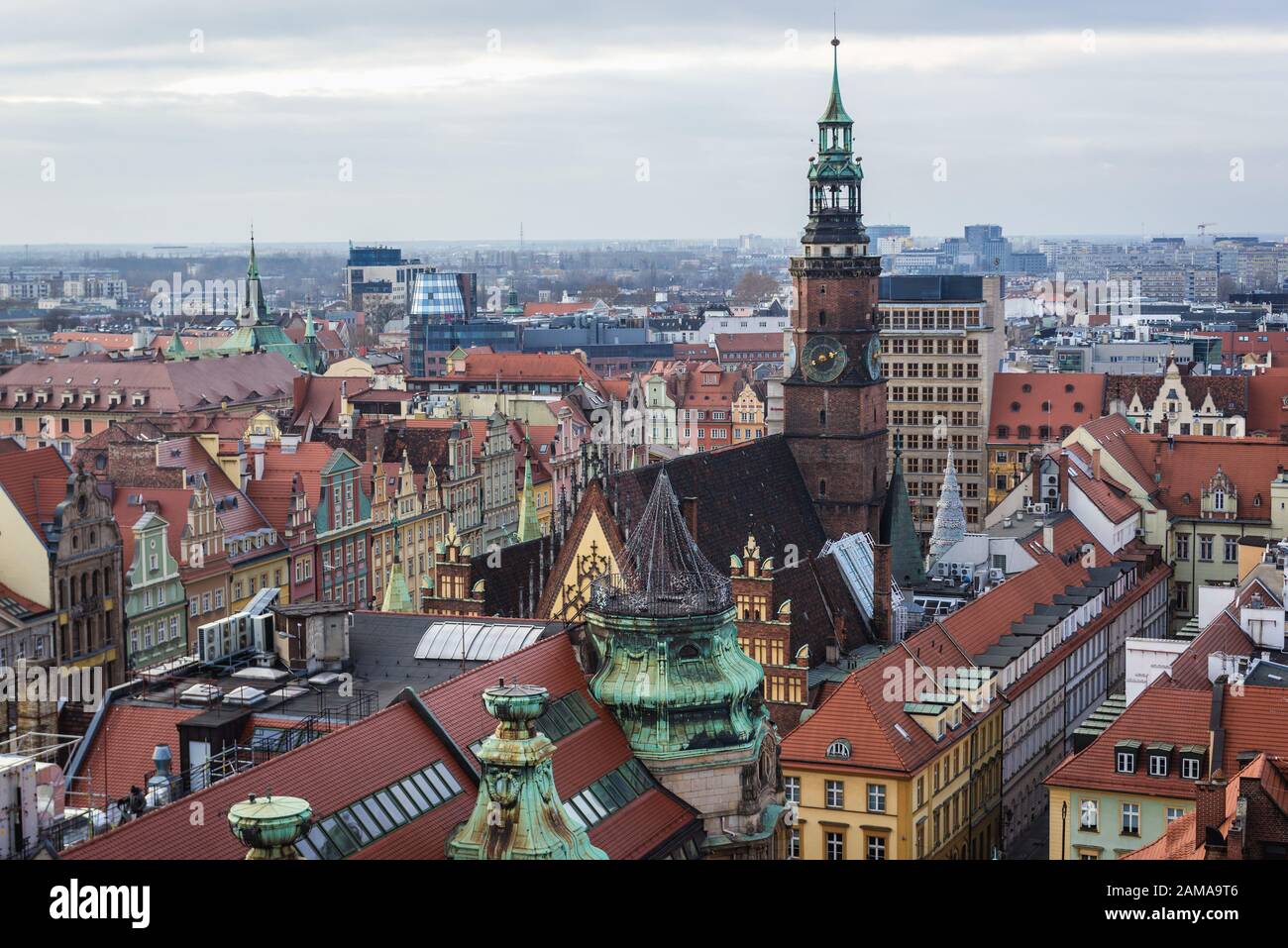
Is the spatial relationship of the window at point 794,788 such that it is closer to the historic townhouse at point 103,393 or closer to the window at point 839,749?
the window at point 839,749

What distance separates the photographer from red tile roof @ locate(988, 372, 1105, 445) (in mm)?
119188

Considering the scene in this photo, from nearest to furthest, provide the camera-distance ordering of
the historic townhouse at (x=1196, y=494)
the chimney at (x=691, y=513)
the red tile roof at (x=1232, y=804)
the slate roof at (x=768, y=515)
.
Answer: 1. the red tile roof at (x=1232, y=804)
2. the slate roof at (x=768, y=515)
3. the chimney at (x=691, y=513)
4. the historic townhouse at (x=1196, y=494)

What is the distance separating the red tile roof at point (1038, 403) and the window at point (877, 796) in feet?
210

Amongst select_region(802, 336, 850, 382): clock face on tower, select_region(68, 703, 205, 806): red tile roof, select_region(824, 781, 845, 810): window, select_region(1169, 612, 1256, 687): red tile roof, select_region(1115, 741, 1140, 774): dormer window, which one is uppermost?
select_region(802, 336, 850, 382): clock face on tower

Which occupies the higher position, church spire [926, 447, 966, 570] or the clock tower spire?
the clock tower spire

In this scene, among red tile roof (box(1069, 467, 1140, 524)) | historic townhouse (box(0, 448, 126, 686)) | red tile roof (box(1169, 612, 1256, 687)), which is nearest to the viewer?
red tile roof (box(1169, 612, 1256, 687))

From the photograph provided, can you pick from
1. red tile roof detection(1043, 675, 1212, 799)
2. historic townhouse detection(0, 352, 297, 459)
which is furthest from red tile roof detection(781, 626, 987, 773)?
historic townhouse detection(0, 352, 297, 459)

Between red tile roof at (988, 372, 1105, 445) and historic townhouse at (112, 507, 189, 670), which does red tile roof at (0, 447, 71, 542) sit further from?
red tile roof at (988, 372, 1105, 445)

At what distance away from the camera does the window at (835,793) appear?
189 feet

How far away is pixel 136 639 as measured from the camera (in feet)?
254

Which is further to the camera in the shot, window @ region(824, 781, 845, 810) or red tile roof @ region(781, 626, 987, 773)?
window @ region(824, 781, 845, 810)

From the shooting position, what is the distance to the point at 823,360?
85438 millimetres

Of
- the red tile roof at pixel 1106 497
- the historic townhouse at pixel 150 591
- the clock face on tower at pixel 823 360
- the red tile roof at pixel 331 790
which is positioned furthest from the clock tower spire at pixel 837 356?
the red tile roof at pixel 331 790

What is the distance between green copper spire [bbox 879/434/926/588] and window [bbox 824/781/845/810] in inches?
981
